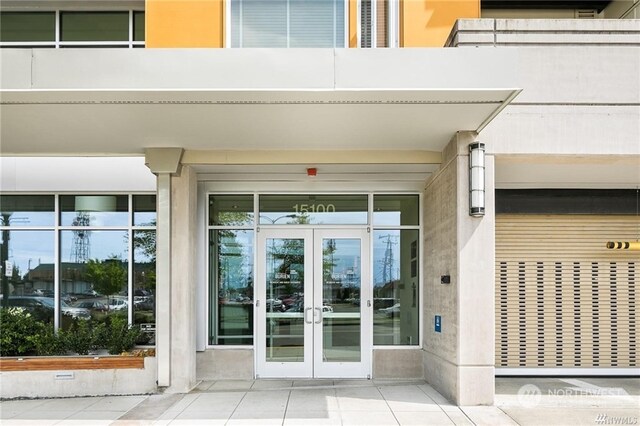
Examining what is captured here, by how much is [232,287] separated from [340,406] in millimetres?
2930

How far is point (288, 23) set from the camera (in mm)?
8438

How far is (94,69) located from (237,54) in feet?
4.94

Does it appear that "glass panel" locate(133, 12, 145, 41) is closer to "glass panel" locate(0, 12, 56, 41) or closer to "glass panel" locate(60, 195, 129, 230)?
"glass panel" locate(0, 12, 56, 41)

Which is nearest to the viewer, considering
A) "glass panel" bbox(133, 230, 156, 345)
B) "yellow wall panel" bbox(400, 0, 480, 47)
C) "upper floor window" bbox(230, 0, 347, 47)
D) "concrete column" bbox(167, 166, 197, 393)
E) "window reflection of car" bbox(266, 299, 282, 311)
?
"concrete column" bbox(167, 166, 197, 393)

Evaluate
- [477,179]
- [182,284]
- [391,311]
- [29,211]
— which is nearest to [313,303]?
[391,311]

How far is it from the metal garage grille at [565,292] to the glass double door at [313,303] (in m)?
2.31

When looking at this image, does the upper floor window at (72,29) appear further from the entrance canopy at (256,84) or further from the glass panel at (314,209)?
the entrance canopy at (256,84)

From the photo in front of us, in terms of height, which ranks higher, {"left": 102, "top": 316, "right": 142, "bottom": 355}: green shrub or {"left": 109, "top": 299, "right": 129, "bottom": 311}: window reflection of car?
{"left": 109, "top": 299, "right": 129, "bottom": 311}: window reflection of car

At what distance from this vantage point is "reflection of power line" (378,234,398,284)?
9203 mm

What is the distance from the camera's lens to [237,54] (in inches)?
227

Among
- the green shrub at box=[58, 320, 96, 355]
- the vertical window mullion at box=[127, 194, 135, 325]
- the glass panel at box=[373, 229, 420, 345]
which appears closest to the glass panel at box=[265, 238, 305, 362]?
the glass panel at box=[373, 229, 420, 345]

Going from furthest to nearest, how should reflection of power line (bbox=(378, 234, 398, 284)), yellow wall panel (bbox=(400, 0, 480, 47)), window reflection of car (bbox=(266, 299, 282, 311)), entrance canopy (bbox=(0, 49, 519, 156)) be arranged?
reflection of power line (bbox=(378, 234, 398, 284))
window reflection of car (bbox=(266, 299, 282, 311))
yellow wall panel (bbox=(400, 0, 480, 47))
entrance canopy (bbox=(0, 49, 519, 156))

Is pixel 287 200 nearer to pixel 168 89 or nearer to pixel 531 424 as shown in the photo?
pixel 168 89

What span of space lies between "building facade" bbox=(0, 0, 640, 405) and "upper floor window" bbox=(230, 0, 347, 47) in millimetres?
34
